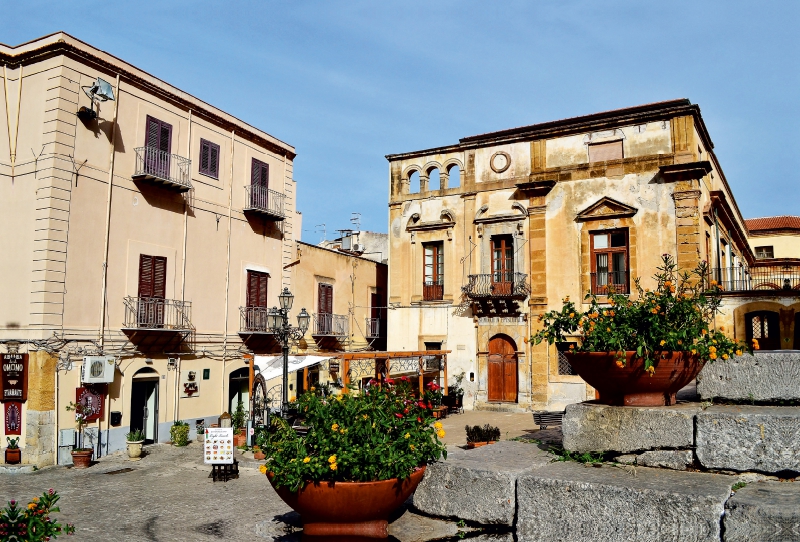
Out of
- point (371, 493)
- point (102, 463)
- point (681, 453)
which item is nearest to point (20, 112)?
point (102, 463)

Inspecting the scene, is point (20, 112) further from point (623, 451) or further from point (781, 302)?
point (781, 302)

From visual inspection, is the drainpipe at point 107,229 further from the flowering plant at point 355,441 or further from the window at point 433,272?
the flowering plant at point 355,441

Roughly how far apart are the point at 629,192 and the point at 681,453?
63.0 feet

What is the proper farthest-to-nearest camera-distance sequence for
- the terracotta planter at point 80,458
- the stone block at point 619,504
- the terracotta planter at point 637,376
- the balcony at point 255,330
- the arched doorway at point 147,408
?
1. the balcony at point 255,330
2. the arched doorway at point 147,408
3. the terracotta planter at point 80,458
4. the terracotta planter at point 637,376
5. the stone block at point 619,504

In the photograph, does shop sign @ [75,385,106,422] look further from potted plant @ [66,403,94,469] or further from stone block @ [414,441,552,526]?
stone block @ [414,441,552,526]

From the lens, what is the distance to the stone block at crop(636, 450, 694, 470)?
12.7 feet

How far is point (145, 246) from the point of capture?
1745 centimetres

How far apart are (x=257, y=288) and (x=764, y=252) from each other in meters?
37.8

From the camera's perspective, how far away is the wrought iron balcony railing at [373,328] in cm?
2680

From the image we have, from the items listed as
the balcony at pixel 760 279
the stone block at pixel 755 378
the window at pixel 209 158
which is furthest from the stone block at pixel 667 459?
the window at pixel 209 158

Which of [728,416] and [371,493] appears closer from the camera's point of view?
[728,416]

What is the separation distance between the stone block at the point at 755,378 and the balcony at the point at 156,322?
49.1ft

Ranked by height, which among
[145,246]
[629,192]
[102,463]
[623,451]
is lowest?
[102,463]

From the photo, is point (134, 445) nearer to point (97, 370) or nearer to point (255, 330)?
point (97, 370)
